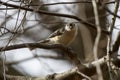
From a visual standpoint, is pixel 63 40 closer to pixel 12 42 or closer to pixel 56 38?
pixel 56 38

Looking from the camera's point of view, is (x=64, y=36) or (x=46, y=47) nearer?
(x=46, y=47)

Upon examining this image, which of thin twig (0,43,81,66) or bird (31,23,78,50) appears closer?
thin twig (0,43,81,66)

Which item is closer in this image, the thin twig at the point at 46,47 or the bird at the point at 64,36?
the thin twig at the point at 46,47

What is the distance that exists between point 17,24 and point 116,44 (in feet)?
2.37

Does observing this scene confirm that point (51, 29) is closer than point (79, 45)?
No

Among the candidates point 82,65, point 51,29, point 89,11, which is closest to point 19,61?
point 51,29


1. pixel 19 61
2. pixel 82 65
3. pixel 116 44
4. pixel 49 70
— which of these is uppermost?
pixel 116 44

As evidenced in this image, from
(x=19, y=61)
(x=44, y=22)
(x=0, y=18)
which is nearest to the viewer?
(x=44, y=22)

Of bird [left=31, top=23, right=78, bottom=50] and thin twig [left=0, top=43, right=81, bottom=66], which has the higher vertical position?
thin twig [left=0, top=43, right=81, bottom=66]

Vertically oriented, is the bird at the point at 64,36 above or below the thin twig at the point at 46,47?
below

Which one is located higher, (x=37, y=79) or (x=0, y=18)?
(x=0, y=18)

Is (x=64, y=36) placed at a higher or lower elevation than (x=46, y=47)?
lower

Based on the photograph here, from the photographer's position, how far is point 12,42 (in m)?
2.59

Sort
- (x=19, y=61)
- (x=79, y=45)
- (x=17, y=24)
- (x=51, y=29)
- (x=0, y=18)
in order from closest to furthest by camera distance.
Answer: (x=17, y=24) → (x=0, y=18) → (x=79, y=45) → (x=51, y=29) → (x=19, y=61)
